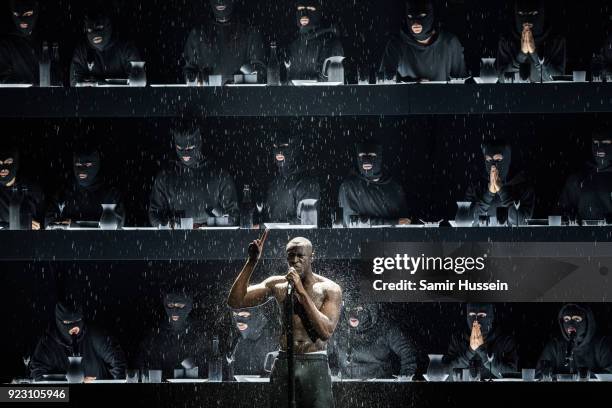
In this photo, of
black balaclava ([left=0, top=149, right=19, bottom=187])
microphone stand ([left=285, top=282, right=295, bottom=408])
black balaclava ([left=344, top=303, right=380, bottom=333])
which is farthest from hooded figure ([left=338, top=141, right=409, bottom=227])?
microphone stand ([left=285, top=282, right=295, bottom=408])

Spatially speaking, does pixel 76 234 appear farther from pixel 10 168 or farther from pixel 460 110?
pixel 460 110

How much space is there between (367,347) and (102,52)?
3.29 m

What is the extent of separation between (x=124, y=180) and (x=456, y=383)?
3556 millimetres

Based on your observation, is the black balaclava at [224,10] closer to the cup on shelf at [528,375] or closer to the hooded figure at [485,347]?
the hooded figure at [485,347]

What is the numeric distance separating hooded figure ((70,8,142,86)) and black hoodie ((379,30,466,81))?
212cm

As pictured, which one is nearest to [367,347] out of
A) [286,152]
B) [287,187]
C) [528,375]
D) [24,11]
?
[528,375]

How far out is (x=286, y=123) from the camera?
9.50 metres

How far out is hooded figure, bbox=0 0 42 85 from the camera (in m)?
8.91

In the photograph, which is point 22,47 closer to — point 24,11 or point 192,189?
point 24,11

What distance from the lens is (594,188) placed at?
867 centimetres

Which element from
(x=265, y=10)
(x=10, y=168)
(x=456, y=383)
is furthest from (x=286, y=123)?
(x=456, y=383)

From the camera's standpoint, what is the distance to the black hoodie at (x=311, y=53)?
8.77 metres

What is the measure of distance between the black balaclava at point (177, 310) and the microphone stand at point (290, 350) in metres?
3.09

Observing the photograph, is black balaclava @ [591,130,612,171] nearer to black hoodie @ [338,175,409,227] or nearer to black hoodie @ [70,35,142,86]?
black hoodie @ [338,175,409,227]
